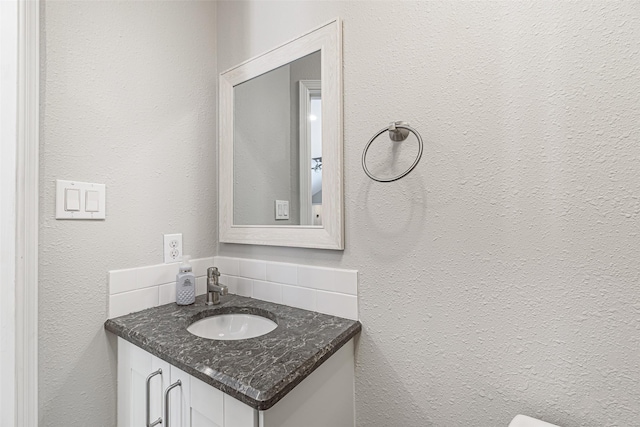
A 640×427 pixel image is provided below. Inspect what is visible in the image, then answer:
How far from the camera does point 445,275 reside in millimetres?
784

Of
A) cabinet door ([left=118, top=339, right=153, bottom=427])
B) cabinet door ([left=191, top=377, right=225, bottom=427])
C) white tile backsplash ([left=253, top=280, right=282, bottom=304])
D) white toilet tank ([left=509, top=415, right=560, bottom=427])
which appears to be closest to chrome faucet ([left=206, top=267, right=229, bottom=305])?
white tile backsplash ([left=253, top=280, right=282, bottom=304])

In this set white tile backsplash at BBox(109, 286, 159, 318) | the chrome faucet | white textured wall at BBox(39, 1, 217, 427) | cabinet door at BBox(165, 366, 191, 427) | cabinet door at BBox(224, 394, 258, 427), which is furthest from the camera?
the chrome faucet

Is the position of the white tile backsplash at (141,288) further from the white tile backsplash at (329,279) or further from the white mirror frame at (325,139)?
the white tile backsplash at (329,279)

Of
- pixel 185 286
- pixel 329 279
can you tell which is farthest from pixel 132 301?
pixel 329 279

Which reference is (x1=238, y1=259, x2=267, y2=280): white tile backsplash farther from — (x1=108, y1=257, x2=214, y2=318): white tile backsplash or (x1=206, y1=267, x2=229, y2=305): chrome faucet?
(x1=108, y1=257, x2=214, y2=318): white tile backsplash

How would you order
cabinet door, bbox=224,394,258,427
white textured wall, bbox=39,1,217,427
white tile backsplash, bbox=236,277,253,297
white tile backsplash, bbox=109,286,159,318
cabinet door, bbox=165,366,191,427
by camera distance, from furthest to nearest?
white tile backsplash, bbox=236,277,253,297, white tile backsplash, bbox=109,286,159,318, white textured wall, bbox=39,1,217,427, cabinet door, bbox=165,366,191,427, cabinet door, bbox=224,394,258,427

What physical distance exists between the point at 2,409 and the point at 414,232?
51.0 inches

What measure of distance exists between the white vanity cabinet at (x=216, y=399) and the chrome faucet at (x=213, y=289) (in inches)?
11.5

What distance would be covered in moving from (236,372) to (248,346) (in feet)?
0.45

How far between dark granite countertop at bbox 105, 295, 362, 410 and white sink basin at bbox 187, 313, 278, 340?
0.08 feet

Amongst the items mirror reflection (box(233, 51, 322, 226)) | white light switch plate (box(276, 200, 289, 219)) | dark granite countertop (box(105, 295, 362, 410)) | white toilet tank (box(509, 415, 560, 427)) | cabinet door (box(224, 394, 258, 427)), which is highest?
mirror reflection (box(233, 51, 322, 226))

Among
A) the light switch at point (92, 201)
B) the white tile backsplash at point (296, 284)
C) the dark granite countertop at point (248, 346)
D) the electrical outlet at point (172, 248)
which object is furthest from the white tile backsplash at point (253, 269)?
the light switch at point (92, 201)

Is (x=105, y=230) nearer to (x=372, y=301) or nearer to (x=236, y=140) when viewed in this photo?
(x=236, y=140)

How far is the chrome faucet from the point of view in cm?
109
